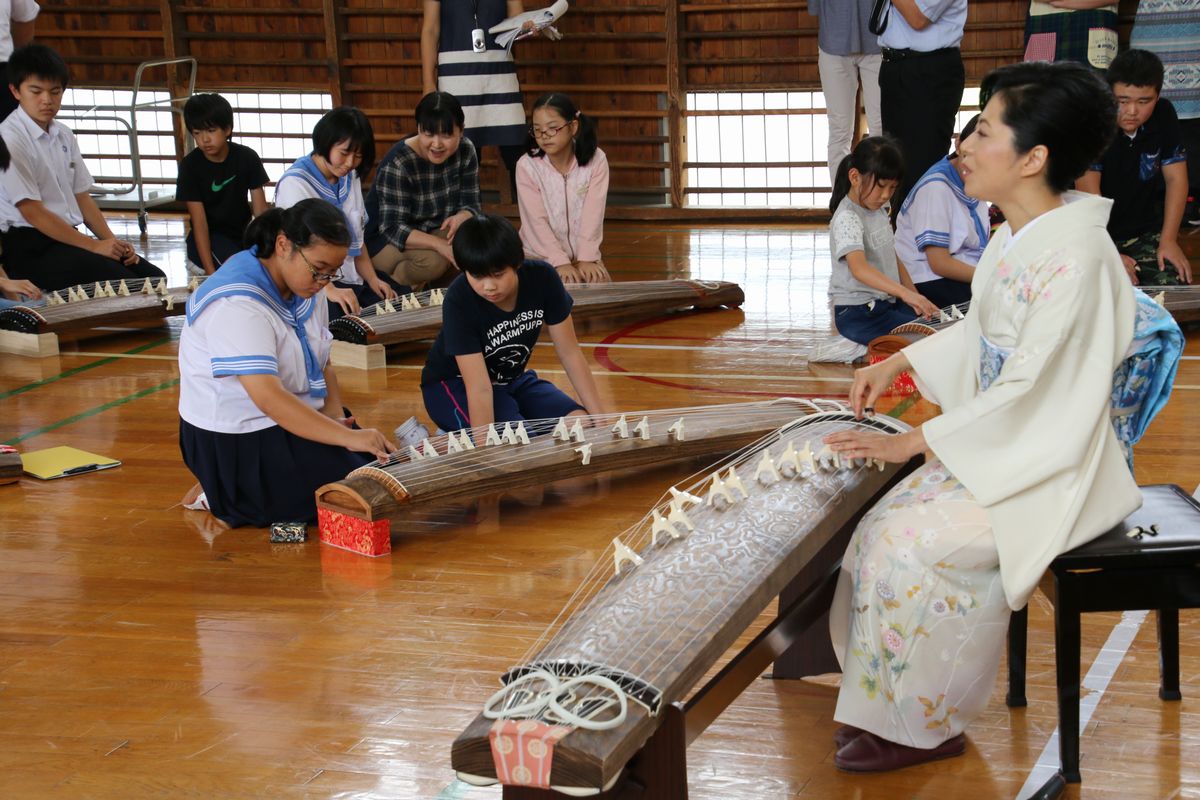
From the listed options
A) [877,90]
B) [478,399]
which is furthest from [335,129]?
[877,90]

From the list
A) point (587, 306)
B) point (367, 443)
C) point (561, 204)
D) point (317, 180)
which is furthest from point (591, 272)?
point (367, 443)

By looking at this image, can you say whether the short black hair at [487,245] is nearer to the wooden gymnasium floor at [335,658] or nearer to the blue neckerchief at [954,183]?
the wooden gymnasium floor at [335,658]

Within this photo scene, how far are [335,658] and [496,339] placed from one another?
126cm

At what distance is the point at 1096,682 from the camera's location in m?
2.46

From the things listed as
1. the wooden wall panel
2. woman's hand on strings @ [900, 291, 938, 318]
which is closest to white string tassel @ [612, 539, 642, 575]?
woman's hand on strings @ [900, 291, 938, 318]

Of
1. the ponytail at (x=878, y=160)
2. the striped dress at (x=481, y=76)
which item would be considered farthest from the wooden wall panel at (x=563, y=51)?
the ponytail at (x=878, y=160)

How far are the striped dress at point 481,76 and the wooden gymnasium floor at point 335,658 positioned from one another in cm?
312

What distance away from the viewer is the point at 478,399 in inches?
143

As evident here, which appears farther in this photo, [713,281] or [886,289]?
[713,281]

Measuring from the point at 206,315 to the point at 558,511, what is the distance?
967mm

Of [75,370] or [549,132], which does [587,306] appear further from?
[75,370]

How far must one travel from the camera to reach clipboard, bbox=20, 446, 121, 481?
386 cm

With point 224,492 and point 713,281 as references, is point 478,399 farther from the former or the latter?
point 713,281

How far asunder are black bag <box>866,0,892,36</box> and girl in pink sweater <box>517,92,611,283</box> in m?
1.29
